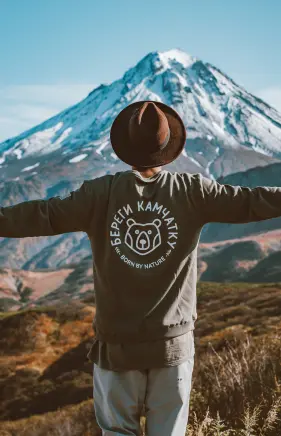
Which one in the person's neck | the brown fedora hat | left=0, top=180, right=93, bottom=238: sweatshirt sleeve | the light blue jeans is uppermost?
the brown fedora hat

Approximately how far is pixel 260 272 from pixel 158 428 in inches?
4220

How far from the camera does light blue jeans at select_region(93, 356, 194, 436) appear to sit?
2.77 meters

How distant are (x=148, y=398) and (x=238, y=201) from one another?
111cm

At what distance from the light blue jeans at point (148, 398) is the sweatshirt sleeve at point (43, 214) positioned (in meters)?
0.79

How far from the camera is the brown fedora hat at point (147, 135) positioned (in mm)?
2820

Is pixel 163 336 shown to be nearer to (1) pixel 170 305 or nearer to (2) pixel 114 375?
(1) pixel 170 305

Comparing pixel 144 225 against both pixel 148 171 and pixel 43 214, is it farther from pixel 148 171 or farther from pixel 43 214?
pixel 43 214

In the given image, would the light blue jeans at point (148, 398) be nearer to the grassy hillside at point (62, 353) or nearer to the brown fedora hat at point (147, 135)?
the brown fedora hat at point (147, 135)

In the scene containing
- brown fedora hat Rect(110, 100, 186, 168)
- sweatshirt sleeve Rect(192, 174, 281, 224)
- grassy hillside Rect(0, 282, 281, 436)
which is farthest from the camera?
grassy hillside Rect(0, 282, 281, 436)

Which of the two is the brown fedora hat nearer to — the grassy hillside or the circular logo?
the circular logo

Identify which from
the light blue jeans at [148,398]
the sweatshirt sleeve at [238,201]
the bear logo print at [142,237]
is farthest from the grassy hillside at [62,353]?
the bear logo print at [142,237]

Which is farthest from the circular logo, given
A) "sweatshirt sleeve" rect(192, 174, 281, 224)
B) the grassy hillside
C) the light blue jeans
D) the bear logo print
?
the grassy hillside

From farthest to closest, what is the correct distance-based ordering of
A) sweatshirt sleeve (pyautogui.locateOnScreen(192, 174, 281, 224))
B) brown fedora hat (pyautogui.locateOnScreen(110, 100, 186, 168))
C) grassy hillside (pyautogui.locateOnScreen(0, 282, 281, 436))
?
grassy hillside (pyautogui.locateOnScreen(0, 282, 281, 436))
brown fedora hat (pyautogui.locateOnScreen(110, 100, 186, 168))
sweatshirt sleeve (pyautogui.locateOnScreen(192, 174, 281, 224))

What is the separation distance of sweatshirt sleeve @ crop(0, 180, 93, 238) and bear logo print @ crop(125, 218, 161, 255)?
240mm
